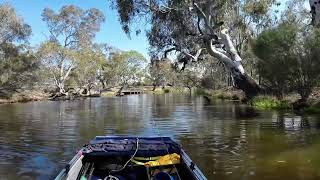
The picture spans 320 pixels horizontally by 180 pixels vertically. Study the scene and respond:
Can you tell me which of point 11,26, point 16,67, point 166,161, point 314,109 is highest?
point 11,26

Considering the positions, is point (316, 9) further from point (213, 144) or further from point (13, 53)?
point (13, 53)

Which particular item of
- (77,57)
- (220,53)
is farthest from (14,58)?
(220,53)

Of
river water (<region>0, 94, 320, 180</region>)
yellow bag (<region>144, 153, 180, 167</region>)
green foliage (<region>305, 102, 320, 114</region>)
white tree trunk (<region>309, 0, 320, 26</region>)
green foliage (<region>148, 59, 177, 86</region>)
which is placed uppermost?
green foliage (<region>148, 59, 177, 86</region>)

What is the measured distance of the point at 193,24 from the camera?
37.9 meters

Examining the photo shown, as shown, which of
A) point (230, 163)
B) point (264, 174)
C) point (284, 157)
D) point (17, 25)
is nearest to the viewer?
point (264, 174)

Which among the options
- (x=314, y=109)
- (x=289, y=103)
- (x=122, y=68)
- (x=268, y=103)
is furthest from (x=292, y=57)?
(x=122, y=68)

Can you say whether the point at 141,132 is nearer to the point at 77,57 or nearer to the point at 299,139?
the point at 299,139

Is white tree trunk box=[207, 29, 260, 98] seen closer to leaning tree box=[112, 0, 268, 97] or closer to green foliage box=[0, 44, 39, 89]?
leaning tree box=[112, 0, 268, 97]

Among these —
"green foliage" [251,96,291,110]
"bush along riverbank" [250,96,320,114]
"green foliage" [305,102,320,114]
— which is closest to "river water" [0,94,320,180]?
"green foliage" [305,102,320,114]

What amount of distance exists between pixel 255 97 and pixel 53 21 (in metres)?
47.3

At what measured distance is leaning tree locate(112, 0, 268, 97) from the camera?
34.4 m

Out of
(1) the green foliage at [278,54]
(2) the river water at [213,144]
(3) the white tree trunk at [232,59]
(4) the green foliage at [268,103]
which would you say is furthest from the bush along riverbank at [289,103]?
(2) the river water at [213,144]

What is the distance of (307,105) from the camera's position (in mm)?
30859

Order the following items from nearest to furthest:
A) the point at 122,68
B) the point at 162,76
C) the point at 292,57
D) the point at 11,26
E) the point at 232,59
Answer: the point at 292,57 → the point at 232,59 → the point at 11,26 → the point at 122,68 → the point at 162,76
